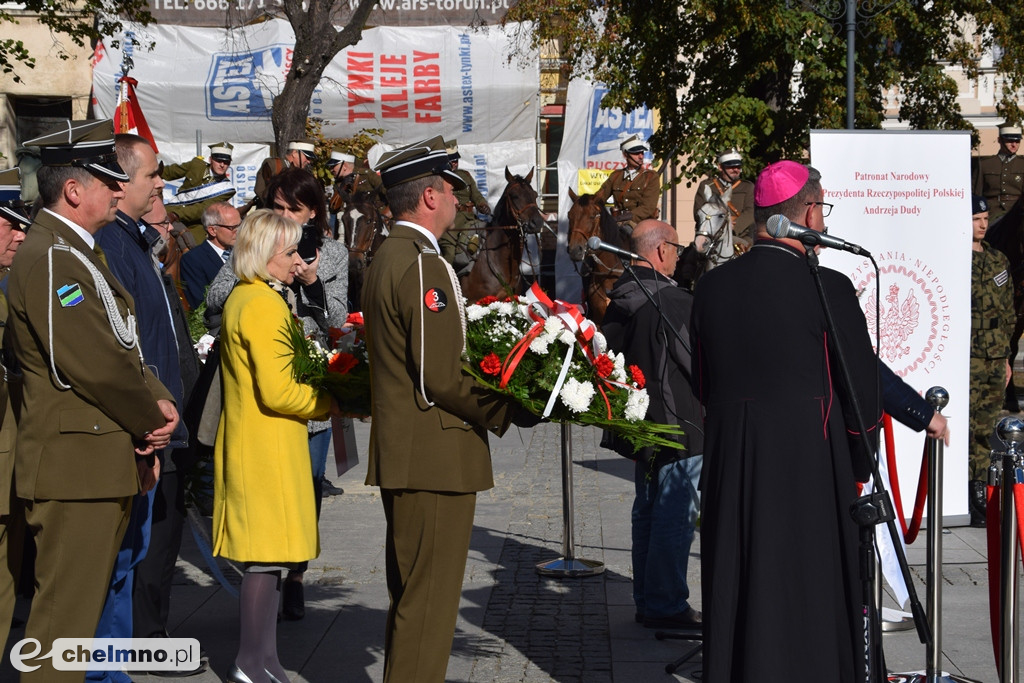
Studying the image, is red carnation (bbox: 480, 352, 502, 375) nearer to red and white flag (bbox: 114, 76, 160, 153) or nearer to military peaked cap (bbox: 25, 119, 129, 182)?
military peaked cap (bbox: 25, 119, 129, 182)

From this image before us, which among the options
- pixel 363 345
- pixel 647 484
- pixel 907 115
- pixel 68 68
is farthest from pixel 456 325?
pixel 68 68

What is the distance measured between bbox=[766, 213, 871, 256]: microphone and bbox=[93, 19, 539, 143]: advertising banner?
21188 millimetres

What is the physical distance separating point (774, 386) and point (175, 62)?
75.0 feet

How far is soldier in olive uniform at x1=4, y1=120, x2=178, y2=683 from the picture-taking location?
13.8ft

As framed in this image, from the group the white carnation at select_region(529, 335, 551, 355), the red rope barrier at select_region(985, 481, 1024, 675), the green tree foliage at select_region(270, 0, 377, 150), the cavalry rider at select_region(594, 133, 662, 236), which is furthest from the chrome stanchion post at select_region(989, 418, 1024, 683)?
the green tree foliage at select_region(270, 0, 377, 150)

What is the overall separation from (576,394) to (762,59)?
14.6m

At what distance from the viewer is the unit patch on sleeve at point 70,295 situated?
4.18 m

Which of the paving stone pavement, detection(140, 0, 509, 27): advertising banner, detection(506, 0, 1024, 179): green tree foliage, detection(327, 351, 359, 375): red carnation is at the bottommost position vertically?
the paving stone pavement

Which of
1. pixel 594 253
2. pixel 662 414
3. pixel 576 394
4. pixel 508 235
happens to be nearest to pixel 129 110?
pixel 508 235

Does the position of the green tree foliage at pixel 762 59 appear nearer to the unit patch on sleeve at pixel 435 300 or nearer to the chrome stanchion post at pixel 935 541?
the chrome stanchion post at pixel 935 541

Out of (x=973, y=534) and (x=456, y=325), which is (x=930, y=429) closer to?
(x=456, y=325)

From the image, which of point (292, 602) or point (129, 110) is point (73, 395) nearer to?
point (292, 602)

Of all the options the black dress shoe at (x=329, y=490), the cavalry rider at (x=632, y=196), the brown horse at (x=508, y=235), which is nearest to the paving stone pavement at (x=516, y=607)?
the black dress shoe at (x=329, y=490)

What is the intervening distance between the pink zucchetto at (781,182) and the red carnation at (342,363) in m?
1.81
